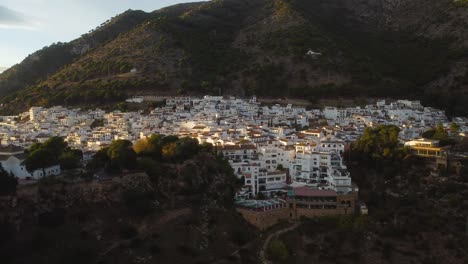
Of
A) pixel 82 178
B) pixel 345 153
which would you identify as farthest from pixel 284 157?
pixel 82 178

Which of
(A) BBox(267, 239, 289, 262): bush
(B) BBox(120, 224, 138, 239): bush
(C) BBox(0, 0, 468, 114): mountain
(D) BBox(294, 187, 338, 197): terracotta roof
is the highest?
(C) BBox(0, 0, 468, 114): mountain

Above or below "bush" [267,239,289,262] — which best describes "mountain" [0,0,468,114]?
above

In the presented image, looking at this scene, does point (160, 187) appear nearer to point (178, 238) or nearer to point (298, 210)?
point (178, 238)

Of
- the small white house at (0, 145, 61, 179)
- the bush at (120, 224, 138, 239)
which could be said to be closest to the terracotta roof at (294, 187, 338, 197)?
the bush at (120, 224, 138, 239)

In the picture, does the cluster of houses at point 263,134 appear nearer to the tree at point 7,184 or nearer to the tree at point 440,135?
the tree at point 440,135

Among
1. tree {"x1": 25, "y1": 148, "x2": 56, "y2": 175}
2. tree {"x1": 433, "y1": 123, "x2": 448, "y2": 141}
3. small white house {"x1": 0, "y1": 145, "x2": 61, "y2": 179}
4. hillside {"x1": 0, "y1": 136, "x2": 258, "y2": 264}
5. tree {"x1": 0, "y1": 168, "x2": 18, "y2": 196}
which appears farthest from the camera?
tree {"x1": 433, "y1": 123, "x2": 448, "y2": 141}

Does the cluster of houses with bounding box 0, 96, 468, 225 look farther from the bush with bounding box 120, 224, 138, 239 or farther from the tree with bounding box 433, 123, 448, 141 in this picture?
the bush with bounding box 120, 224, 138, 239

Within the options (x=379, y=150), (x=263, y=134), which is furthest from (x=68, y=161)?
(x=379, y=150)

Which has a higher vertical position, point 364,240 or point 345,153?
point 345,153
